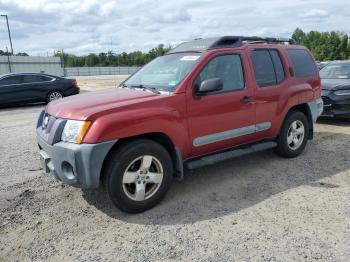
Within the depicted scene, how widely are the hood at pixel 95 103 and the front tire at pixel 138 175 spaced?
18.2 inches

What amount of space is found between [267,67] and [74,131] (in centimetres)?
310

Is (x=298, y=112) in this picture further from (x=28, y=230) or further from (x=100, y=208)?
(x=28, y=230)

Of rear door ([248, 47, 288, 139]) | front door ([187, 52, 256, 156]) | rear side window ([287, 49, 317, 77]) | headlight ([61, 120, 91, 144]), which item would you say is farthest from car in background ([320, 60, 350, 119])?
headlight ([61, 120, 91, 144])

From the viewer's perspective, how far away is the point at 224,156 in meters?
4.75

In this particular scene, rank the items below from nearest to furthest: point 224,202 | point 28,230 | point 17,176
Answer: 1. point 28,230
2. point 224,202
3. point 17,176

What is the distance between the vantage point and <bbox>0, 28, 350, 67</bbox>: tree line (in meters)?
71.9

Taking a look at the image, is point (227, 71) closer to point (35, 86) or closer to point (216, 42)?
point (216, 42)

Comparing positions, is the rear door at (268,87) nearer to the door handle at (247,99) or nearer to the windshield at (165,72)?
the door handle at (247,99)

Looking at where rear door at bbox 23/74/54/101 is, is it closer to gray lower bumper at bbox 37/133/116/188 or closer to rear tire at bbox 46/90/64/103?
rear tire at bbox 46/90/64/103

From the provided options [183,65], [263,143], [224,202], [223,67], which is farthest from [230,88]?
[224,202]

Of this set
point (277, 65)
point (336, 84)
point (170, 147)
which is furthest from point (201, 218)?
point (336, 84)

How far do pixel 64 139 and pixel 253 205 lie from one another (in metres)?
2.25

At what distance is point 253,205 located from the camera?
4191mm

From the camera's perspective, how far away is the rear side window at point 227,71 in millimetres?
4613
